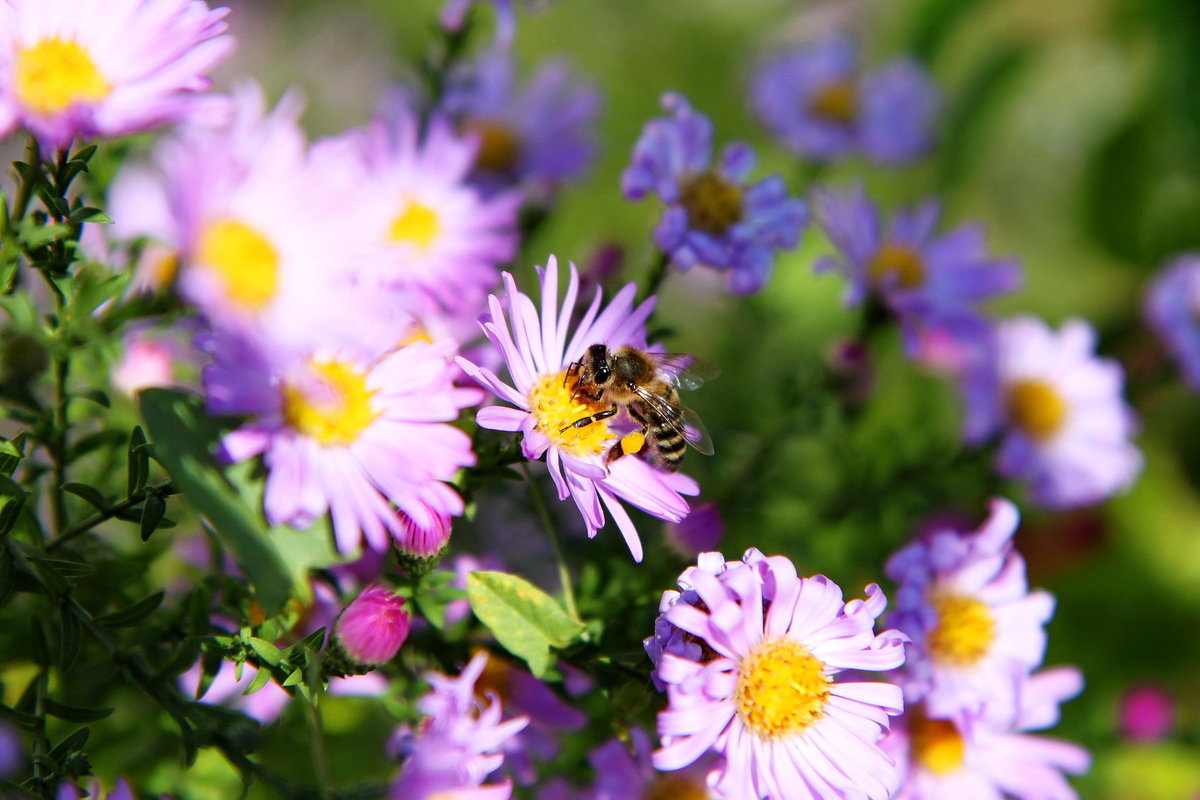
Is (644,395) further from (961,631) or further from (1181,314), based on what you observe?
(1181,314)

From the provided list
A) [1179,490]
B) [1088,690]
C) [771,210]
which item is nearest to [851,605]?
[771,210]

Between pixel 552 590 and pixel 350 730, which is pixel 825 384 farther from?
pixel 350 730

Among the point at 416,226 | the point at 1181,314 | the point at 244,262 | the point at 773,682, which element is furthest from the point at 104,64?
the point at 1181,314

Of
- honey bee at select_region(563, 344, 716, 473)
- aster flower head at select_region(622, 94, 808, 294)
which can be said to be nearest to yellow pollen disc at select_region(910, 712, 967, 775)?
honey bee at select_region(563, 344, 716, 473)

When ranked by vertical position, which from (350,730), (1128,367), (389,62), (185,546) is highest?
(389,62)

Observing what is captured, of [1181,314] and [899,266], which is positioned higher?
[1181,314]

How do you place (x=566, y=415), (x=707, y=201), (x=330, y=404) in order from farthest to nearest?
(x=707, y=201)
(x=566, y=415)
(x=330, y=404)

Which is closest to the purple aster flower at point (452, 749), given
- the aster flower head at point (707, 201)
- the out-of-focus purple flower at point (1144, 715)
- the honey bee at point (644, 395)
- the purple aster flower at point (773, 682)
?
the purple aster flower at point (773, 682)

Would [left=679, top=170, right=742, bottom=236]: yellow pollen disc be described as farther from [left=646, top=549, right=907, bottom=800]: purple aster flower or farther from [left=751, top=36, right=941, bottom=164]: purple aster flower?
[left=751, top=36, right=941, bottom=164]: purple aster flower
